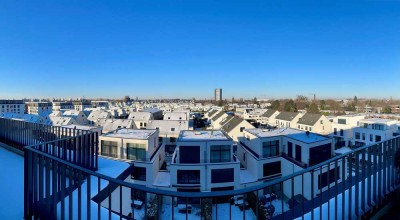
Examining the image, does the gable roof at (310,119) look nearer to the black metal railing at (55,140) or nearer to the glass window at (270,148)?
the glass window at (270,148)

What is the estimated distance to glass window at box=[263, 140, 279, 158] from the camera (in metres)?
16.4

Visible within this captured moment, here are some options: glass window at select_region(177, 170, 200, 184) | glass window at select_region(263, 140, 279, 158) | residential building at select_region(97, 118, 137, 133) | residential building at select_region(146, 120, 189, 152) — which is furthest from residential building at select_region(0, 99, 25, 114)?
glass window at select_region(263, 140, 279, 158)

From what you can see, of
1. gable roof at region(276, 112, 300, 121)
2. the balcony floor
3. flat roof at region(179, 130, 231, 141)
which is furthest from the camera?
gable roof at region(276, 112, 300, 121)

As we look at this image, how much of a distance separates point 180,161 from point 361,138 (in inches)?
892

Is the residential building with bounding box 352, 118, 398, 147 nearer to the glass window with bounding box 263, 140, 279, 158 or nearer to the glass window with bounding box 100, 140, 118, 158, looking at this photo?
the glass window with bounding box 263, 140, 279, 158

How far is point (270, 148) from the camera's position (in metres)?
16.7

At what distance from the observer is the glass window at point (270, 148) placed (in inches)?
646

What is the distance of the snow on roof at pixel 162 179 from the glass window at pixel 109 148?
324 centimetres

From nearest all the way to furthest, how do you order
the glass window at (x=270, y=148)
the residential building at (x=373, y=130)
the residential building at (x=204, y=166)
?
1. the residential building at (x=204, y=166)
2. the glass window at (x=270, y=148)
3. the residential building at (x=373, y=130)

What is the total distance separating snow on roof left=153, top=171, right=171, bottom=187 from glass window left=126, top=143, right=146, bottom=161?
5.61 feet

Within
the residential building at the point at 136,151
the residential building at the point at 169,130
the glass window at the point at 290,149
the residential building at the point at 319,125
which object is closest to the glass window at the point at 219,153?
the residential building at the point at 136,151

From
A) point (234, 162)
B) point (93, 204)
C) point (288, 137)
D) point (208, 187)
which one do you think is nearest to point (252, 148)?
point (288, 137)

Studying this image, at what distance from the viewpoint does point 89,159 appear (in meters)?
4.80

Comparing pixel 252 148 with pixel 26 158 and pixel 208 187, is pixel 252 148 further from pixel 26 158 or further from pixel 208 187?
pixel 26 158
